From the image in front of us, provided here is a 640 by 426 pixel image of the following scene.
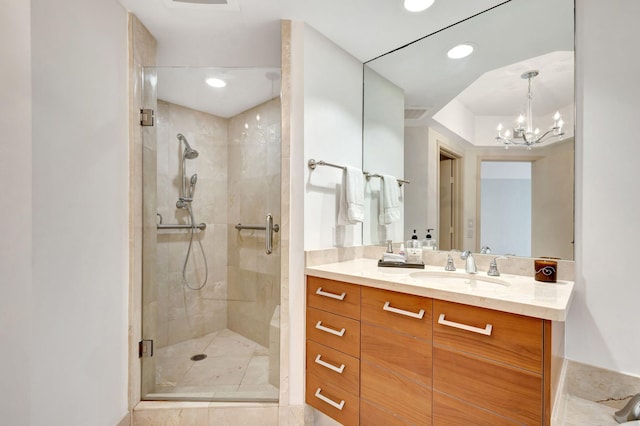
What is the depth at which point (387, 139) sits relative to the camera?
2109mm

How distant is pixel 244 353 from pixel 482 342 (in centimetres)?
140

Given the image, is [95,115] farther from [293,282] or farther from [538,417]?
[538,417]

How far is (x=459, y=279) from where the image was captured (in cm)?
149

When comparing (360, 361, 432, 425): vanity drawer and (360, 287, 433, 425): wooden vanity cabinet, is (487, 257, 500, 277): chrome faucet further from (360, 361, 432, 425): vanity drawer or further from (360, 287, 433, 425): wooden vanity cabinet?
(360, 361, 432, 425): vanity drawer

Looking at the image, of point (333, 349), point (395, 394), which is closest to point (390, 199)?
point (333, 349)

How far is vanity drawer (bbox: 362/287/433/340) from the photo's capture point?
3.89 feet

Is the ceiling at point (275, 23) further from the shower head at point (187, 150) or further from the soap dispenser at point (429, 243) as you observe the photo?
the soap dispenser at point (429, 243)

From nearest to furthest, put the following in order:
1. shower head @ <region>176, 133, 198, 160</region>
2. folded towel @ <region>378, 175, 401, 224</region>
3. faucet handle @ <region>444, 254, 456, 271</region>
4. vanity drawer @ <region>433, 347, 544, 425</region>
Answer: vanity drawer @ <region>433, 347, 544, 425</region> < faucet handle @ <region>444, 254, 456, 271</region> < shower head @ <region>176, 133, 198, 160</region> < folded towel @ <region>378, 175, 401, 224</region>

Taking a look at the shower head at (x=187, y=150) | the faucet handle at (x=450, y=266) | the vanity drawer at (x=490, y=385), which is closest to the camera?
the vanity drawer at (x=490, y=385)

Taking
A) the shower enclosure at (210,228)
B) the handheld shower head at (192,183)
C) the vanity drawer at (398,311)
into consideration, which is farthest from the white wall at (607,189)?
the handheld shower head at (192,183)

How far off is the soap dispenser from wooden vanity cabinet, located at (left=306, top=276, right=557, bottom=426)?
0.71 m

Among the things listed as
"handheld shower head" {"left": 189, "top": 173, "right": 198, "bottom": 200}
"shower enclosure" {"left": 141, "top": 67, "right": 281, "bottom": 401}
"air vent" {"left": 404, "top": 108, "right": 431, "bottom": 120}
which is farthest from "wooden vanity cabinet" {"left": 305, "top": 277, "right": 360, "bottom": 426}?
"air vent" {"left": 404, "top": 108, "right": 431, "bottom": 120}

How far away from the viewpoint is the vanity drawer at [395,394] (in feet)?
3.85

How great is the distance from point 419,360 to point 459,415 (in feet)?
0.72
